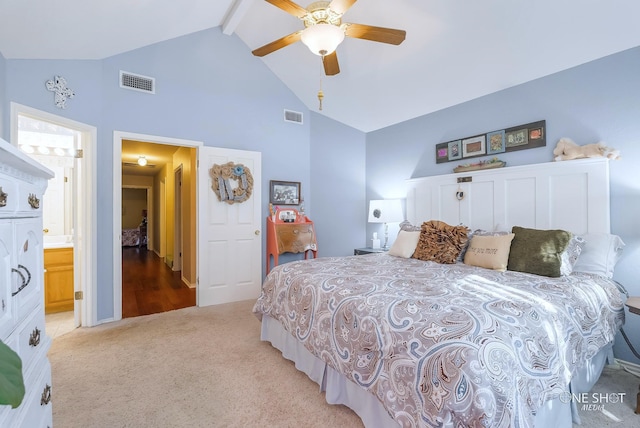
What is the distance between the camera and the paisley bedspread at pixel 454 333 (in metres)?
1.08

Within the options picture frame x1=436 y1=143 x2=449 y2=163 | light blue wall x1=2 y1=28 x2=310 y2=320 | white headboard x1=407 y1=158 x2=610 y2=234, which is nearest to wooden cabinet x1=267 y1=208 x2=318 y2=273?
light blue wall x1=2 y1=28 x2=310 y2=320

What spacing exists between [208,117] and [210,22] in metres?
1.09

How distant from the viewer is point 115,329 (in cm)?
289

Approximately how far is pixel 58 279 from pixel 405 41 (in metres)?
4.46

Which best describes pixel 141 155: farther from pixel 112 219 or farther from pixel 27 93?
pixel 27 93

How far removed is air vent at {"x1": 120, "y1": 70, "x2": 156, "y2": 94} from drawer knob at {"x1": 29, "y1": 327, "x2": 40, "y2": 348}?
9.90 ft

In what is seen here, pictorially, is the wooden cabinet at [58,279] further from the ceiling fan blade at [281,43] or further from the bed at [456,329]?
the ceiling fan blade at [281,43]

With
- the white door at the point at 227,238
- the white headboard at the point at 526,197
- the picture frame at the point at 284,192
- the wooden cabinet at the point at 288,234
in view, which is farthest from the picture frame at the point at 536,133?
the white door at the point at 227,238

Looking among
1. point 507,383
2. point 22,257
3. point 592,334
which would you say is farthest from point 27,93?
point 592,334

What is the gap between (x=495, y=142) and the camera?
3.23 metres

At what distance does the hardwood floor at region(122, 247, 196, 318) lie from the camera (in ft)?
11.7

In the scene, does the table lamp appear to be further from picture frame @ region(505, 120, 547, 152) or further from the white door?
the white door

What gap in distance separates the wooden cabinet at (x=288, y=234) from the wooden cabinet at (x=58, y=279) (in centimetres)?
223

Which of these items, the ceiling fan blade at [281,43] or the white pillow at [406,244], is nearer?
the ceiling fan blade at [281,43]
